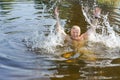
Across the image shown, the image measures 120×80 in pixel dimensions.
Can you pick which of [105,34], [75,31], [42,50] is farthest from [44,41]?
[105,34]

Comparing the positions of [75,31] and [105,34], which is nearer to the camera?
[75,31]

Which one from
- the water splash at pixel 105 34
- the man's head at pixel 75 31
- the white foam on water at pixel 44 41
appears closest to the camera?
the man's head at pixel 75 31

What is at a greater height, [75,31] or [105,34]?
[75,31]

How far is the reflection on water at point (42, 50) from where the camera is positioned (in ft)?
28.4

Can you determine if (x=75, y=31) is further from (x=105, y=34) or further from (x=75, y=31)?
(x=105, y=34)

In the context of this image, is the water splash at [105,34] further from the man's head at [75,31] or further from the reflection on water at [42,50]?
the man's head at [75,31]

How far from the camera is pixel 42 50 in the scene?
10.8m

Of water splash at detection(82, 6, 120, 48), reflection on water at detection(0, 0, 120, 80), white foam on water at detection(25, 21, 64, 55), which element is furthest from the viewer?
water splash at detection(82, 6, 120, 48)

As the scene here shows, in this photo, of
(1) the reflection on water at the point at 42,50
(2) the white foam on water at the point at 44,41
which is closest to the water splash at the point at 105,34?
Answer: (1) the reflection on water at the point at 42,50

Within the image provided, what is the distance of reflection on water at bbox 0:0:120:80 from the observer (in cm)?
865

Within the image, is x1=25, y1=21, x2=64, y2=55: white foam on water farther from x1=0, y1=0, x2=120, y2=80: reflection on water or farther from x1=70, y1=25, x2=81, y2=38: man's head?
x1=70, y1=25, x2=81, y2=38: man's head

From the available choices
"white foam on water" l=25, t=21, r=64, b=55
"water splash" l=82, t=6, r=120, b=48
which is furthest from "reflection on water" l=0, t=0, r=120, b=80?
"water splash" l=82, t=6, r=120, b=48

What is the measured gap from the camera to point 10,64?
9.26m

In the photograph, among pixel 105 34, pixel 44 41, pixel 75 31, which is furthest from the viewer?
pixel 105 34
